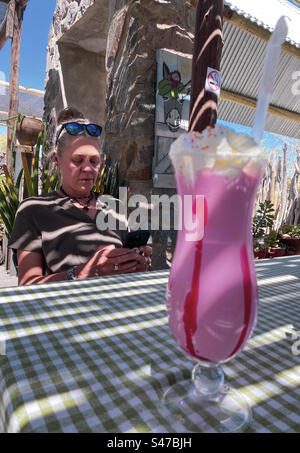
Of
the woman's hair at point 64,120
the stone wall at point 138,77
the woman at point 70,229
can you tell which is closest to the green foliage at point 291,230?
the stone wall at point 138,77

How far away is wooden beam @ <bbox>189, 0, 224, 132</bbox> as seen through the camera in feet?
7.88

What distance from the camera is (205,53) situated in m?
2.47

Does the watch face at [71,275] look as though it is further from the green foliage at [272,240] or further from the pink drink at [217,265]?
the green foliage at [272,240]

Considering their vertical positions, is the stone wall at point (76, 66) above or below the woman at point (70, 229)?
above

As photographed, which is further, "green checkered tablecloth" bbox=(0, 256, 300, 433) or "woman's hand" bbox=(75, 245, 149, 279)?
"woman's hand" bbox=(75, 245, 149, 279)

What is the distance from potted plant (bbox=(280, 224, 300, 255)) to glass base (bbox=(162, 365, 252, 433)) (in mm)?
5541

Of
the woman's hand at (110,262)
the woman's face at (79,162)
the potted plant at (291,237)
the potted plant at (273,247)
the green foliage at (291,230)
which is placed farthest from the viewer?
the green foliage at (291,230)

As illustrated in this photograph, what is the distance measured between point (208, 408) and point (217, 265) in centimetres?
23

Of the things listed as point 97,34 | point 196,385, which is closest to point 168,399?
point 196,385

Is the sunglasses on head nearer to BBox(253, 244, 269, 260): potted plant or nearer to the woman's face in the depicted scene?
the woman's face

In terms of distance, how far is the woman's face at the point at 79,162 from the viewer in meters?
1.61

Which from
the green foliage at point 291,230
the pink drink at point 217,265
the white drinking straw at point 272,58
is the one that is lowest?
the green foliage at point 291,230

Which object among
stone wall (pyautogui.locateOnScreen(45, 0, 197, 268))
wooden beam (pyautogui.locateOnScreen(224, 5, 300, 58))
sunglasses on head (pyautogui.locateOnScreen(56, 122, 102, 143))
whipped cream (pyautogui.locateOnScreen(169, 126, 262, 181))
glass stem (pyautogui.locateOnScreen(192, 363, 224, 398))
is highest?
wooden beam (pyautogui.locateOnScreen(224, 5, 300, 58))

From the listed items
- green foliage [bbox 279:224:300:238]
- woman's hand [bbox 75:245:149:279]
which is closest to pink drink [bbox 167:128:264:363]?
woman's hand [bbox 75:245:149:279]
